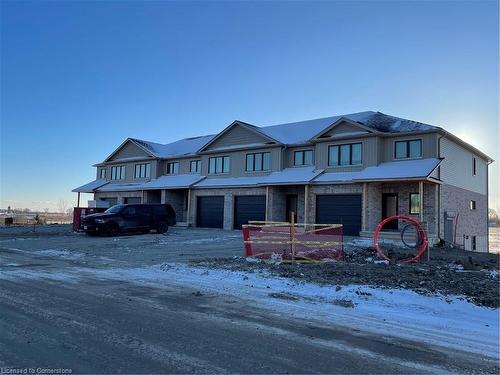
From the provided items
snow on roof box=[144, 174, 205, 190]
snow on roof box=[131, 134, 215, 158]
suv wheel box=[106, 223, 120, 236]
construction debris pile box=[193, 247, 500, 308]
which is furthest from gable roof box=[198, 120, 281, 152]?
construction debris pile box=[193, 247, 500, 308]

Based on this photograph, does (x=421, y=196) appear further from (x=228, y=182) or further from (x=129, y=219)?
(x=129, y=219)

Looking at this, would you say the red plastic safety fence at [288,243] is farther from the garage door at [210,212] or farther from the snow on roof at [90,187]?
the snow on roof at [90,187]

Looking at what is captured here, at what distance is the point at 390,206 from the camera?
25.3m

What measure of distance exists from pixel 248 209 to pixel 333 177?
23.8 feet

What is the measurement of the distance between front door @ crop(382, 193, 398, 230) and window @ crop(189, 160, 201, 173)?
16254 millimetres

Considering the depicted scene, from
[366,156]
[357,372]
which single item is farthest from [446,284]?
[366,156]

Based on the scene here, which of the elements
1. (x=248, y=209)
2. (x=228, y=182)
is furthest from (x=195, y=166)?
(x=248, y=209)

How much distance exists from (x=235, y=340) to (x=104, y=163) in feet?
136

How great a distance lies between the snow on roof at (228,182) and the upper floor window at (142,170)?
8.01 metres

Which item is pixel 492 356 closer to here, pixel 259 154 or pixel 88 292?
pixel 88 292

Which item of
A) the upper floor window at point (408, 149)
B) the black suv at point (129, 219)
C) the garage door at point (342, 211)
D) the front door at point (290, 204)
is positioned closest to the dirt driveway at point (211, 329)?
the black suv at point (129, 219)

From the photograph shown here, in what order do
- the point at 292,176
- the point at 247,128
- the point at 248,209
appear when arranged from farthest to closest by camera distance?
1. the point at 247,128
2. the point at 248,209
3. the point at 292,176

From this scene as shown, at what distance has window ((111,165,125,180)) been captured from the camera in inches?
1672

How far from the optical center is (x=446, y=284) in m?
9.97
